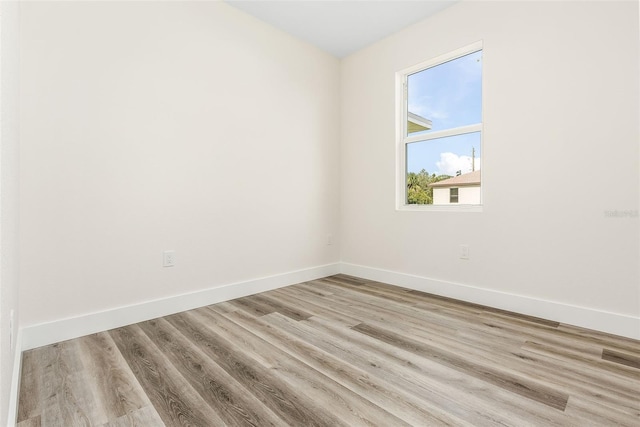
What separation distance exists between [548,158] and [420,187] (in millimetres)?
1082

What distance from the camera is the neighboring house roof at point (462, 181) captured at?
2.66 metres

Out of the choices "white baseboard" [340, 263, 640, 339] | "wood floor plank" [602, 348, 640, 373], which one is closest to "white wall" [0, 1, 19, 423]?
"wood floor plank" [602, 348, 640, 373]

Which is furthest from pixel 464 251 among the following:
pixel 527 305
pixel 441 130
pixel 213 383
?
pixel 213 383

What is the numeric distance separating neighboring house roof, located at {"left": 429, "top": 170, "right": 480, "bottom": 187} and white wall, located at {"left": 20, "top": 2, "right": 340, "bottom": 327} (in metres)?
1.33

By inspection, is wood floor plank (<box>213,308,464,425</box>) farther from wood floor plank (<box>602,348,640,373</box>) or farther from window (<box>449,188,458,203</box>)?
window (<box>449,188,458,203</box>)

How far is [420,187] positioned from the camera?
10.1 feet

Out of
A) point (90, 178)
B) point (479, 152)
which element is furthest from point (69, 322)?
point (479, 152)

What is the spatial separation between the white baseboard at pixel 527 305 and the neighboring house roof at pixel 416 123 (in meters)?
1.45

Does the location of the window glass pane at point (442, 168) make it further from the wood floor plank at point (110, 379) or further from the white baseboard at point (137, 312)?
the wood floor plank at point (110, 379)

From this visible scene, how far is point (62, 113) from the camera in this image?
1903 mm

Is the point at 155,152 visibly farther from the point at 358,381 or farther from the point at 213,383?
the point at 358,381

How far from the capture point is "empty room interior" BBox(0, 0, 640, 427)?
140cm

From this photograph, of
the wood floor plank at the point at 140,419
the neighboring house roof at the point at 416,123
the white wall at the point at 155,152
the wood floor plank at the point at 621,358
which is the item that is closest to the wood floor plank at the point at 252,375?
the wood floor plank at the point at 140,419

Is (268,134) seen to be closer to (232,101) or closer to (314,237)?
(232,101)
